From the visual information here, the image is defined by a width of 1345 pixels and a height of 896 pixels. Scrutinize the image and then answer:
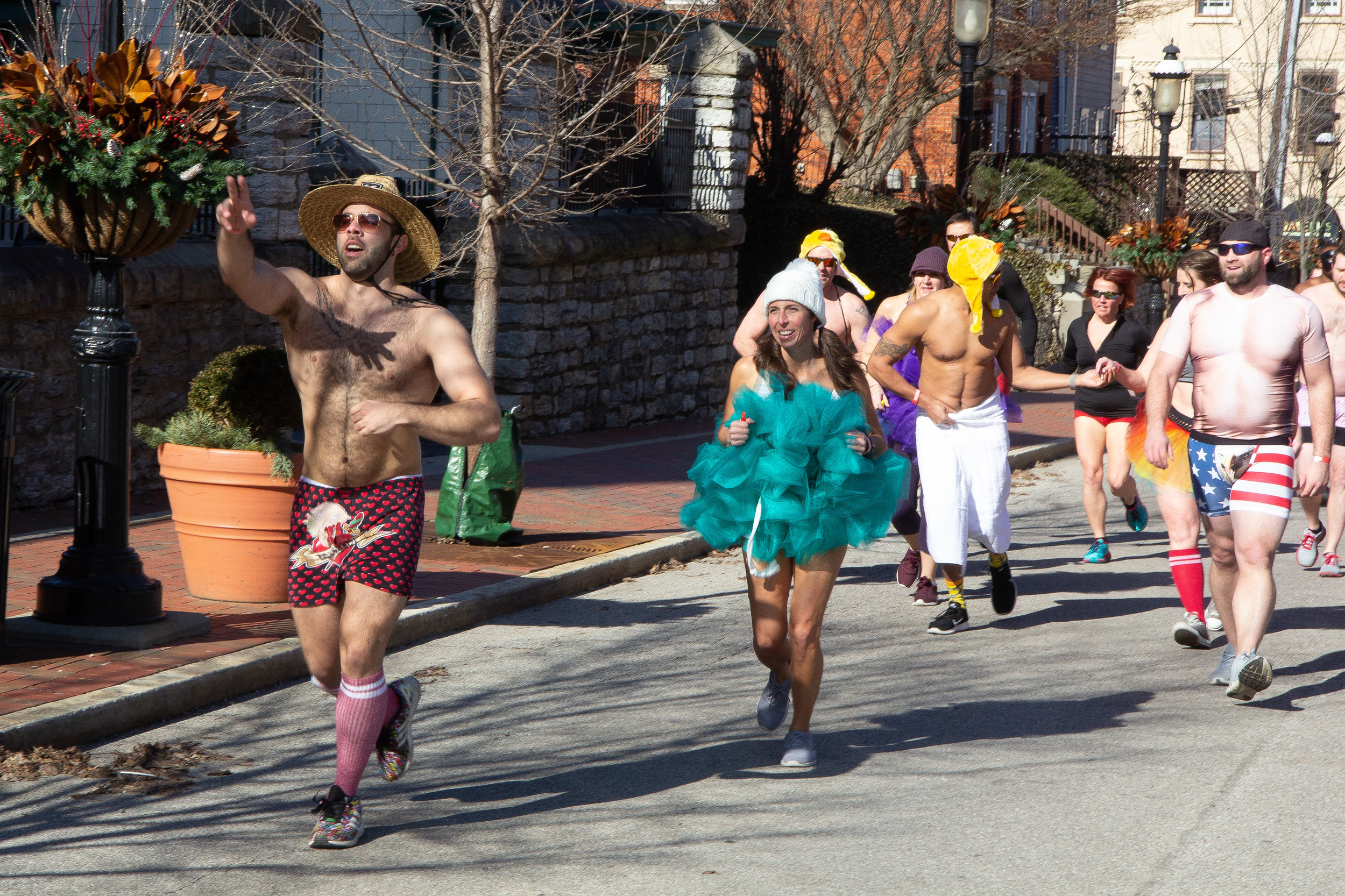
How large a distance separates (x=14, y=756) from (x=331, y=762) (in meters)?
1.11

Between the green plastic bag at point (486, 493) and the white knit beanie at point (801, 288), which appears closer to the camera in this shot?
the white knit beanie at point (801, 288)

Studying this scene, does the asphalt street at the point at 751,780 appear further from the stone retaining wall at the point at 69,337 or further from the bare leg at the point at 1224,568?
the stone retaining wall at the point at 69,337

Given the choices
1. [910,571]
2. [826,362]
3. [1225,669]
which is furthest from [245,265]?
[910,571]

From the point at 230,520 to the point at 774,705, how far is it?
3.15 meters

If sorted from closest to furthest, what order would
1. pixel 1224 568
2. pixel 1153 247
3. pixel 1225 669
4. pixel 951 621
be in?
pixel 1225 669 < pixel 1224 568 < pixel 951 621 < pixel 1153 247

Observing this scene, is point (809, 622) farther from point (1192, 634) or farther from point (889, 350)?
point (1192, 634)

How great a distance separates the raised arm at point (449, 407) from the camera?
4242 millimetres

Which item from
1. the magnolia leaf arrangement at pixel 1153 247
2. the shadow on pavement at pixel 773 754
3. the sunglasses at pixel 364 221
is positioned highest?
the magnolia leaf arrangement at pixel 1153 247

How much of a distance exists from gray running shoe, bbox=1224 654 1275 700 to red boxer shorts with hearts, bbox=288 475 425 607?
3.78 metres

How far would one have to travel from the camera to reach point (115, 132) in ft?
21.0

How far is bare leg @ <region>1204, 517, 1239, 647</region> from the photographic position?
6.82 metres

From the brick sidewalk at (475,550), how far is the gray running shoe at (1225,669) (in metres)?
3.92

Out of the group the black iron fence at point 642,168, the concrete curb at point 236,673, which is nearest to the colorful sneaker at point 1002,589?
the concrete curb at point 236,673

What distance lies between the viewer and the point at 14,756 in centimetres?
527
